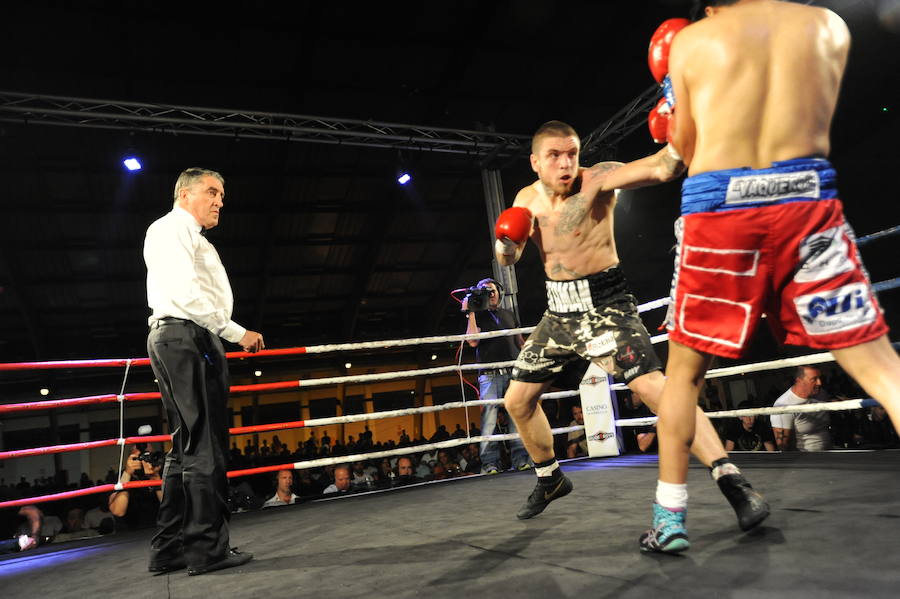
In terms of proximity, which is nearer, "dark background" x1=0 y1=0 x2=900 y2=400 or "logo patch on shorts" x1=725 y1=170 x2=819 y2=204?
"logo patch on shorts" x1=725 y1=170 x2=819 y2=204

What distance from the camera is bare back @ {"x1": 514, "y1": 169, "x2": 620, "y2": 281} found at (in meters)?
2.14

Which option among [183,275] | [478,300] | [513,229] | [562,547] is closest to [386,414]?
[478,300]

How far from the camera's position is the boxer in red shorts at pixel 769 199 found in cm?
126

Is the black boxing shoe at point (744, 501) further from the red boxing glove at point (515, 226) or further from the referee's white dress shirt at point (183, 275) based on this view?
the referee's white dress shirt at point (183, 275)

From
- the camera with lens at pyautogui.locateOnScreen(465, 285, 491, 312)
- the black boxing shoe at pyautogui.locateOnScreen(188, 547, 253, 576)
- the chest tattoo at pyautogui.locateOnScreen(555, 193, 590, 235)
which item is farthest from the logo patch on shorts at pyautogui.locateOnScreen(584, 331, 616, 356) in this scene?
the camera with lens at pyautogui.locateOnScreen(465, 285, 491, 312)

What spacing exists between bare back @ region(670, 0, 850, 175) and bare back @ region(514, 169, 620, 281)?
2.53 feet

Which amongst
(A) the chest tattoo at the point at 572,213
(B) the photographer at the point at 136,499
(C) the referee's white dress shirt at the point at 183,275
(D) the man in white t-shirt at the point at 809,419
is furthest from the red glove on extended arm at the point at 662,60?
(B) the photographer at the point at 136,499

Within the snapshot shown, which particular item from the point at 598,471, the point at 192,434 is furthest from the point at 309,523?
the point at 598,471

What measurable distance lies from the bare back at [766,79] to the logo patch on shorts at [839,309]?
0.30 m

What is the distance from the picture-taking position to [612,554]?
4.91 ft

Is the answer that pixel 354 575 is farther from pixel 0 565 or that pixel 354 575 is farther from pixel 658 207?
Answer: pixel 658 207

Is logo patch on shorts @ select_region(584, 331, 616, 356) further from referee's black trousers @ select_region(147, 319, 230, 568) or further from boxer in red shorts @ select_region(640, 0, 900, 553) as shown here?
referee's black trousers @ select_region(147, 319, 230, 568)

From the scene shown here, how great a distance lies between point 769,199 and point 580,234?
0.89m

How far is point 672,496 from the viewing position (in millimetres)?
1487
